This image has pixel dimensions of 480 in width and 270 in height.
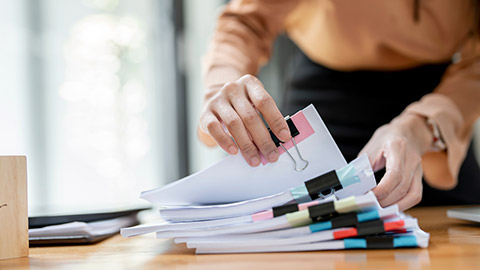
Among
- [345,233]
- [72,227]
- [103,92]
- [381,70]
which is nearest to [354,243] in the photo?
[345,233]

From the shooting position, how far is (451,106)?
3.04 ft

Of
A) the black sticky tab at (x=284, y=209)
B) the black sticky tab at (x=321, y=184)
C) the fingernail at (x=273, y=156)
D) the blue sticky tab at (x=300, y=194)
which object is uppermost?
the fingernail at (x=273, y=156)

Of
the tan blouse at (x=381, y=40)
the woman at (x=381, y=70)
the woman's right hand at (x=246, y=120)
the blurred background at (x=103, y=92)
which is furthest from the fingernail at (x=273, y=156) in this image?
the blurred background at (x=103, y=92)

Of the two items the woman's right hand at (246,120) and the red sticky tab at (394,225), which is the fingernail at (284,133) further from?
the red sticky tab at (394,225)

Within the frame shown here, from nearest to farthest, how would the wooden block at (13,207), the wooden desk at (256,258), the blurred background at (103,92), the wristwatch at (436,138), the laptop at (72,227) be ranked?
the wooden desk at (256,258)
the wooden block at (13,207)
the laptop at (72,227)
the wristwatch at (436,138)
the blurred background at (103,92)

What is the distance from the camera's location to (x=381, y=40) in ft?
3.72

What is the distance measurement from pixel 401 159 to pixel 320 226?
226 mm

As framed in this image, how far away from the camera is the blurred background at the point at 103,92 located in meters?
2.00

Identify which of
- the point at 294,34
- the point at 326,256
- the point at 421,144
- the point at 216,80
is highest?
the point at 294,34

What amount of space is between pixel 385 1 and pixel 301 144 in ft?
2.24

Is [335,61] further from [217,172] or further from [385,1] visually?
[217,172]

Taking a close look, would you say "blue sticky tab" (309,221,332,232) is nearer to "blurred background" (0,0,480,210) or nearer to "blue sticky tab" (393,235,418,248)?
"blue sticky tab" (393,235,418,248)

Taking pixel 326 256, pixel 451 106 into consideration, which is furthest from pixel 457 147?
pixel 326 256

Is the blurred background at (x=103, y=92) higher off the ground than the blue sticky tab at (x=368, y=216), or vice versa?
the blurred background at (x=103, y=92)
